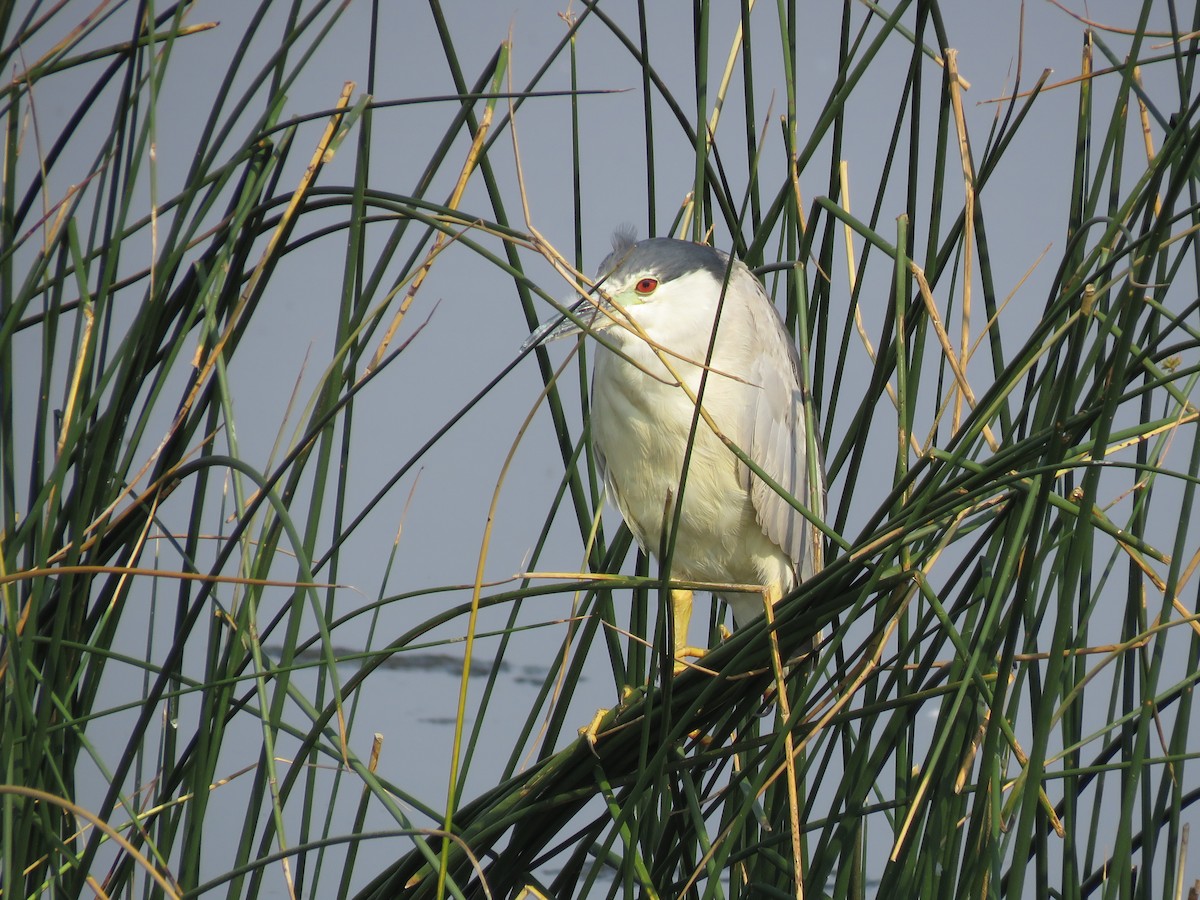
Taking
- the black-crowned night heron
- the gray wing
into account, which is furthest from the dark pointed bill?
the gray wing

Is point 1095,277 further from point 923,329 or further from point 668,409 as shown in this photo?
point 668,409

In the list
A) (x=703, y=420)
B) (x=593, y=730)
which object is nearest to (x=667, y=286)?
(x=703, y=420)

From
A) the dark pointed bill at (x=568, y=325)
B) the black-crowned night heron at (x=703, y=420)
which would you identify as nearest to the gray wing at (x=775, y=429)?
the black-crowned night heron at (x=703, y=420)

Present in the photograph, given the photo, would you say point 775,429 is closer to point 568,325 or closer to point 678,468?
point 678,468

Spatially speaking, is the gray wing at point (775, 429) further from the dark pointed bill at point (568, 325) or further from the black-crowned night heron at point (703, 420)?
the dark pointed bill at point (568, 325)

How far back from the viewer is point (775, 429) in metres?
1.55

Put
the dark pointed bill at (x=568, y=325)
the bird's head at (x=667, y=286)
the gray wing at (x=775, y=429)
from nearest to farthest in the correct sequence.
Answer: the dark pointed bill at (x=568, y=325) < the bird's head at (x=667, y=286) < the gray wing at (x=775, y=429)

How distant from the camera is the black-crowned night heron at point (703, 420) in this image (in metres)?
1.41

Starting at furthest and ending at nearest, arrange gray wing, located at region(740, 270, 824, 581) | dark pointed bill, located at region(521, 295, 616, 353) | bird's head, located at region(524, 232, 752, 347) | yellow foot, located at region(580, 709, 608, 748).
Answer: gray wing, located at region(740, 270, 824, 581)
bird's head, located at region(524, 232, 752, 347)
dark pointed bill, located at region(521, 295, 616, 353)
yellow foot, located at region(580, 709, 608, 748)

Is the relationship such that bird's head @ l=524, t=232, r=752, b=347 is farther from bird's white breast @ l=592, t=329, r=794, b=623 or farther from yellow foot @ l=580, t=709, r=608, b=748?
yellow foot @ l=580, t=709, r=608, b=748

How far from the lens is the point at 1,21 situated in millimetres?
824

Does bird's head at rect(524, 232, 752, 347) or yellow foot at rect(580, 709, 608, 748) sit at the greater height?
bird's head at rect(524, 232, 752, 347)

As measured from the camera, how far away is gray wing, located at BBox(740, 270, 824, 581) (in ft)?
4.94

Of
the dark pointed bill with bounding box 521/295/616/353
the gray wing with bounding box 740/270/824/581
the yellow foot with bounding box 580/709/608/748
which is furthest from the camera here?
the gray wing with bounding box 740/270/824/581
